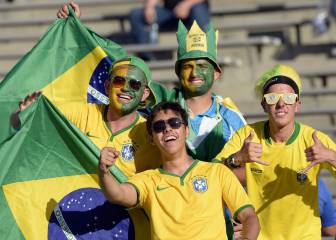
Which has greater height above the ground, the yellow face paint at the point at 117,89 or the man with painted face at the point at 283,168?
the yellow face paint at the point at 117,89

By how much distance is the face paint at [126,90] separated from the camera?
593cm

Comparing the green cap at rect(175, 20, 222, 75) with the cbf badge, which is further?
the green cap at rect(175, 20, 222, 75)

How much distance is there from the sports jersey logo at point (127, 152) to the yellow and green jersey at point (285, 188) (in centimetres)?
51

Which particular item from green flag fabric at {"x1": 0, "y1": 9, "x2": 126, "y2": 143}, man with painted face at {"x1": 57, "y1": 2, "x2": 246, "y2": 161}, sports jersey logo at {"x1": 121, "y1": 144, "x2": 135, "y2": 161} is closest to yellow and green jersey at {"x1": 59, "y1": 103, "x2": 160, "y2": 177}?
sports jersey logo at {"x1": 121, "y1": 144, "x2": 135, "y2": 161}

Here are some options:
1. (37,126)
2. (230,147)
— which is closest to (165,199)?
(230,147)

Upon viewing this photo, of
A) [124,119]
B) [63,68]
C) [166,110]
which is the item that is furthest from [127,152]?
[63,68]

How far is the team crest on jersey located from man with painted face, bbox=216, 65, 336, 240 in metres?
0.33

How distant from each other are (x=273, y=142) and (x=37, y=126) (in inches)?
56.2

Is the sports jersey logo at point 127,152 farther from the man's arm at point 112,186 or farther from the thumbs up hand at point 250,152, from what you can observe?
the thumbs up hand at point 250,152

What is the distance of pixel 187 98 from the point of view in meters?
A: 6.42

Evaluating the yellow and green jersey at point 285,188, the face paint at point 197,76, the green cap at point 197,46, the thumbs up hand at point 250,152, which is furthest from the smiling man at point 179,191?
the green cap at point 197,46

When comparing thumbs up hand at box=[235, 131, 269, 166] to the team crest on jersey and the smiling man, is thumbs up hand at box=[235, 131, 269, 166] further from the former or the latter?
the team crest on jersey

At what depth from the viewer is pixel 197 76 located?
6.32 m

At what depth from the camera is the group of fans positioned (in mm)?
5398
